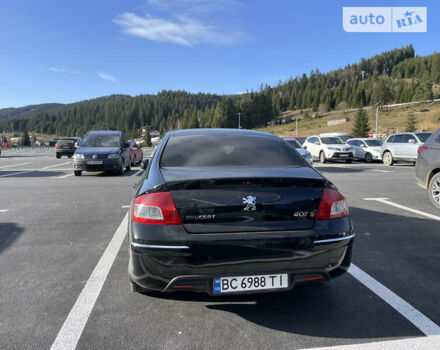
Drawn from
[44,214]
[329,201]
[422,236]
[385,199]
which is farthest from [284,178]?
[385,199]

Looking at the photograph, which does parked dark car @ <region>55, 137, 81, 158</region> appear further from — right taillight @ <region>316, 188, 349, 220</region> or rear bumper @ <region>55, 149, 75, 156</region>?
right taillight @ <region>316, 188, 349, 220</region>

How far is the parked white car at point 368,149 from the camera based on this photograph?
72.2 ft

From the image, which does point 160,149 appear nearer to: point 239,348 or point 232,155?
point 232,155

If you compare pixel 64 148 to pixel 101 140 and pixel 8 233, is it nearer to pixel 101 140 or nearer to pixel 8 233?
pixel 101 140

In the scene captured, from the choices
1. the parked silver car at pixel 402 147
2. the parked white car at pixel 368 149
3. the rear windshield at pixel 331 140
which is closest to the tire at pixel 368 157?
the parked white car at pixel 368 149

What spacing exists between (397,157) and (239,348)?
18.6m

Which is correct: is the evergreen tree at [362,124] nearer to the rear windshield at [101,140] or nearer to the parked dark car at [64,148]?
the parked dark car at [64,148]

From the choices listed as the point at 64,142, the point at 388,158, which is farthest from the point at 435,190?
the point at 64,142

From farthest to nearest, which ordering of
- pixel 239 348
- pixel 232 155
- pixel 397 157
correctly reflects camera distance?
pixel 397 157 → pixel 232 155 → pixel 239 348

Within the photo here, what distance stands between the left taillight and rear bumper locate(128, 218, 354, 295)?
0.38 ft

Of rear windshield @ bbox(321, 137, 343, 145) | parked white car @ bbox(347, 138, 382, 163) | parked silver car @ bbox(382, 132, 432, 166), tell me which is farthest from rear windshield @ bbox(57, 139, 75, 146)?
parked silver car @ bbox(382, 132, 432, 166)

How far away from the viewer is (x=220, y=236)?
98.5 inches

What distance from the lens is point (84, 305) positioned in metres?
2.98

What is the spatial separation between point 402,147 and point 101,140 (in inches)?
587
